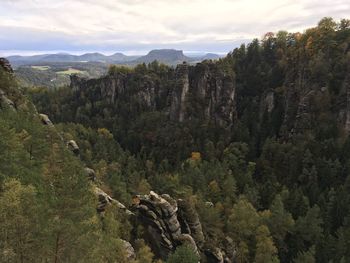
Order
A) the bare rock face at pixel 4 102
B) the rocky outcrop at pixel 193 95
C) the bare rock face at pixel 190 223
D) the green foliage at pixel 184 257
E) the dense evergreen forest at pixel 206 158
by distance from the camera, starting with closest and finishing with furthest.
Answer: the dense evergreen forest at pixel 206 158 < the green foliage at pixel 184 257 < the bare rock face at pixel 190 223 < the bare rock face at pixel 4 102 < the rocky outcrop at pixel 193 95

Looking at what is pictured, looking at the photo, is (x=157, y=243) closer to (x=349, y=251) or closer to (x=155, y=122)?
(x=349, y=251)

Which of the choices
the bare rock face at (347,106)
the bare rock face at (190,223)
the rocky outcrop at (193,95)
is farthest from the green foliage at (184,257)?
the rocky outcrop at (193,95)

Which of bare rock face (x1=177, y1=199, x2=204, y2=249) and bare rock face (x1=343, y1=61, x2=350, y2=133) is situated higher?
bare rock face (x1=343, y1=61, x2=350, y2=133)

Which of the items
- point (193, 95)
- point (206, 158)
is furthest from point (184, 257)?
point (193, 95)

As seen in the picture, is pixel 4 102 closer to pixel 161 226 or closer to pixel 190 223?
pixel 161 226

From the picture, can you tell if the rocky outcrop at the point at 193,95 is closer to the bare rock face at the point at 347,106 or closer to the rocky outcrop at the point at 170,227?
the bare rock face at the point at 347,106

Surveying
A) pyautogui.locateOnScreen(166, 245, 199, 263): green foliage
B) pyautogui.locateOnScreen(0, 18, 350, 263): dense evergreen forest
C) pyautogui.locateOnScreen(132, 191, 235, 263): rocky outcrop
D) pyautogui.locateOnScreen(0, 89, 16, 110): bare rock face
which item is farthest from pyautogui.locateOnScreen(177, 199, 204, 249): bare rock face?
pyautogui.locateOnScreen(0, 89, 16, 110): bare rock face

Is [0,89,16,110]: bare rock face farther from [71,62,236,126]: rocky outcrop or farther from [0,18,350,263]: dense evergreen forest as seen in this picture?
[71,62,236,126]: rocky outcrop
